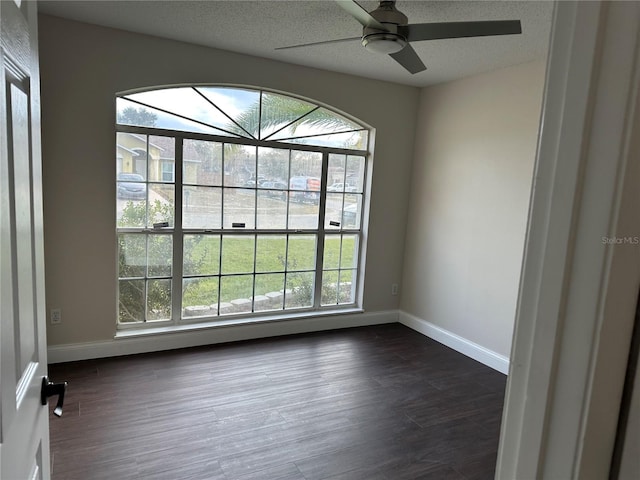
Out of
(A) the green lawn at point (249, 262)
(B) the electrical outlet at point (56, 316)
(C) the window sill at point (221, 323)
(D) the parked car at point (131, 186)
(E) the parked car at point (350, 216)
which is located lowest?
(C) the window sill at point (221, 323)

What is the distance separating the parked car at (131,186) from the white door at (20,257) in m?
2.55

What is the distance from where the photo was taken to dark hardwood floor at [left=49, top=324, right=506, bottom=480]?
2.29 m

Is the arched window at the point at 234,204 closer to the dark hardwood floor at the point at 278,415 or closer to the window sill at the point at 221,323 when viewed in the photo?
the window sill at the point at 221,323

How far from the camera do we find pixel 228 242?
3.96 meters

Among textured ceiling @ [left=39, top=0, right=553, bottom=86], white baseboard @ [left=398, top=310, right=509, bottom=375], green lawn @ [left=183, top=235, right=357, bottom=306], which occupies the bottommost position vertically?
white baseboard @ [left=398, top=310, right=509, bottom=375]

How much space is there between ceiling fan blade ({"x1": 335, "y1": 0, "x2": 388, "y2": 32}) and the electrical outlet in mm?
3012

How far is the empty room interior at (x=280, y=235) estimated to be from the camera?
2.59 m

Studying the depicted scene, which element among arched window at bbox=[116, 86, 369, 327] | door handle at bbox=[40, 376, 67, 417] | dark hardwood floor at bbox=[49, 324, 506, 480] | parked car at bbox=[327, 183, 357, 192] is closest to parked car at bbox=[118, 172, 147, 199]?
arched window at bbox=[116, 86, 369, 327]

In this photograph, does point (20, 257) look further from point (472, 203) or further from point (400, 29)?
point (472, 203)

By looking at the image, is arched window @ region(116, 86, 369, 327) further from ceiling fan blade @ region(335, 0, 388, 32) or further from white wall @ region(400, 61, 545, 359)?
ceiling fan blade @ region(335, 0, 388, 32)

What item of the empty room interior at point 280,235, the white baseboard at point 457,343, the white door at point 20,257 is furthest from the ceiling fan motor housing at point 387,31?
the white baseboard at point 457,343

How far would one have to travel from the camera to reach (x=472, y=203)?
4.01 metres

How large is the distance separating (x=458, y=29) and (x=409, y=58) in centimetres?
55

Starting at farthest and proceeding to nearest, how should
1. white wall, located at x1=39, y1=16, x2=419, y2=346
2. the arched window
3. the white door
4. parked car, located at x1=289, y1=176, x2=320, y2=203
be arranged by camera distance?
parked car, located at x1=289, y1=176, x2=320, y2=203 < the arched window < white wall, located at x1=39, y1=16, x2=419, y2=346 < the white door
